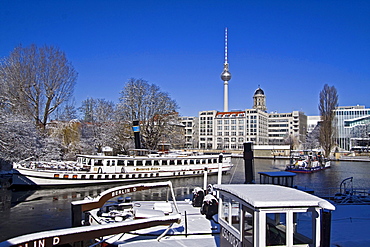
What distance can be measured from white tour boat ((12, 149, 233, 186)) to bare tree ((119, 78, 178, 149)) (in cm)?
874

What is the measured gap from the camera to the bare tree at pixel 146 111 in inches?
1906

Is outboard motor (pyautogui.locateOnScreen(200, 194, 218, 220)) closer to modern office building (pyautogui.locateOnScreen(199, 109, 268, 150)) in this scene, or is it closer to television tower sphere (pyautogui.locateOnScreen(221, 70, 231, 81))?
modern office building (pyautogui.locateOnScreen(199, 109, 268, 150))

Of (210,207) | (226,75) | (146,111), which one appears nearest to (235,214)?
(210,207)

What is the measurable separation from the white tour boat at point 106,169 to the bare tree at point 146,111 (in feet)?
28.7

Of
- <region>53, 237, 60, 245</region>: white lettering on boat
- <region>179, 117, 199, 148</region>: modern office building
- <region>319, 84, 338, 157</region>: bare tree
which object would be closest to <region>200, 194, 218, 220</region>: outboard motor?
<region>53, 237, 60, 245</region>: white lettering on boat

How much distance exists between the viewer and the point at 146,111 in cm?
4869

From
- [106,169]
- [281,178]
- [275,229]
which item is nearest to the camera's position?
[275,229]

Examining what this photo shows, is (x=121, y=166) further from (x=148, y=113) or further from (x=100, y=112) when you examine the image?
(x=100, y=112)

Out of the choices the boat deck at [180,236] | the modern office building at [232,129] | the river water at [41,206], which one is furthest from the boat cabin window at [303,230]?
the modern office building at [232,129]

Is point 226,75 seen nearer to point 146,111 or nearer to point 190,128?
point 190,128

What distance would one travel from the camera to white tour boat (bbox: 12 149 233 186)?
96.5 feet

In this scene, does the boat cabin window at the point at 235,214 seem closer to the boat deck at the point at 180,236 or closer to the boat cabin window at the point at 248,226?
the boat cabin window at the point at 248,226

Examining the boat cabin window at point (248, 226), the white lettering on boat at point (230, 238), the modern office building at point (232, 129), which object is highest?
the modern office building at point (232, 129)

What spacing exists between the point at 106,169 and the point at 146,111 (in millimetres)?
16581
